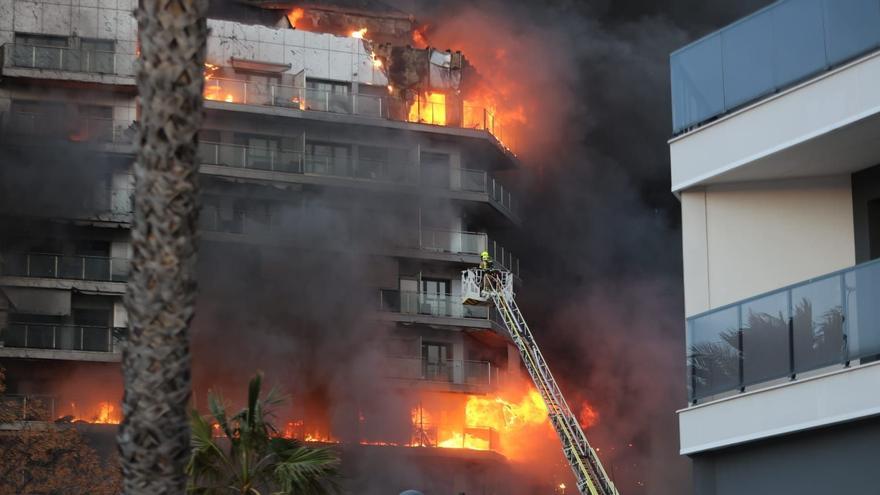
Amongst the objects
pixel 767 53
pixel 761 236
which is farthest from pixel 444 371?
pixel 767 53

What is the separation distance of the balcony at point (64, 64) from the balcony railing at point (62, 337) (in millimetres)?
10335

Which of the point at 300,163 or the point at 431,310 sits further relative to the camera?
the point at 431,310

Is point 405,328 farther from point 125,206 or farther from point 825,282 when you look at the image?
point 825,282

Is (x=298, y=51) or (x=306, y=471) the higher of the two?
(x=298, y=51)

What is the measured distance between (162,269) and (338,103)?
199 feet

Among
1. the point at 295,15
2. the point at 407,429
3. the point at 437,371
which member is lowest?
the point at 407,429

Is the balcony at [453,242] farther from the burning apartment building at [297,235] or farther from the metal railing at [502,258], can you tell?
the metal railing at [502,258]

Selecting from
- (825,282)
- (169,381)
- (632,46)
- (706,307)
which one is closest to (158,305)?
(169,381)

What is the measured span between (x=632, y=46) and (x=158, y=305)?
3154 inches

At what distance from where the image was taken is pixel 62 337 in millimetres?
66938

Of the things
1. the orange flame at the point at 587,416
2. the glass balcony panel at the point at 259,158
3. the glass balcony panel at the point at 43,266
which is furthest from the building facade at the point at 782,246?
the orange flame at the point at 587,416

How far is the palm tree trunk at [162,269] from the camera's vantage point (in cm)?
1398

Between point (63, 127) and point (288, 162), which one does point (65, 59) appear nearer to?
point (63, 127)

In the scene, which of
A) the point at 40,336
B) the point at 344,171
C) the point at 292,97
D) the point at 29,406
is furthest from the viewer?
the point at 344,171
